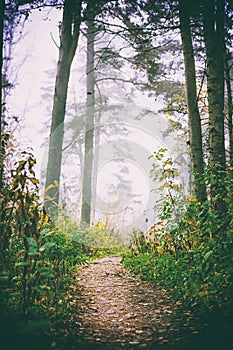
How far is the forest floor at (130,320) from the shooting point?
2.75m

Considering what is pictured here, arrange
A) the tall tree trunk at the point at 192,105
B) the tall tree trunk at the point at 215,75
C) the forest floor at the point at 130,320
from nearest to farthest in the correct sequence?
the forest floor at the point at 130,320 < the tall tree trunk at the point at 215,75 < the tall tree trunk at the point at 192,105

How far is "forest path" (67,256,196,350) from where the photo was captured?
9.50ft

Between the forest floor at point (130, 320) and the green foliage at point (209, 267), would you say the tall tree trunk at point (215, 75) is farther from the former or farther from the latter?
the forest floor at point (130, 320)

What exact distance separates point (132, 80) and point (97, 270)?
9221mm

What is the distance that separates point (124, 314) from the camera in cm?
373

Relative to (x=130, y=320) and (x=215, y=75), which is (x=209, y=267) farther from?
(x=215, y=75)

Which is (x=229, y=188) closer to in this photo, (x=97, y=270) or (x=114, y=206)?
(x=97, y=270)

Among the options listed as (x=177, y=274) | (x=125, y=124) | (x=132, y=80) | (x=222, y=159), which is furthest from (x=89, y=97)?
(x=177, y=274)

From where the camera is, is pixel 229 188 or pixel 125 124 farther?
pixel 125 124

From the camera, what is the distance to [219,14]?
5.49 meters

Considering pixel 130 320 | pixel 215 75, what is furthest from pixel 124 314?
pixel 215 75

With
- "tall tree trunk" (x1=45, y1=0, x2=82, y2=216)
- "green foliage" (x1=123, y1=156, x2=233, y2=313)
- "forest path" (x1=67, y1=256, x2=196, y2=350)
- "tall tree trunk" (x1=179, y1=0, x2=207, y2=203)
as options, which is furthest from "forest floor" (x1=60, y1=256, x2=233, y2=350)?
"tall tree trunk" (x1=45, y1=0, x2=82, y2=216)

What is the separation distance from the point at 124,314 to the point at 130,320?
233mm

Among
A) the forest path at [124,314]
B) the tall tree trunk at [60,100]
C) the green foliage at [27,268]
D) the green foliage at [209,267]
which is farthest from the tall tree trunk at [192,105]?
the tall tree trunk at [60,100]
